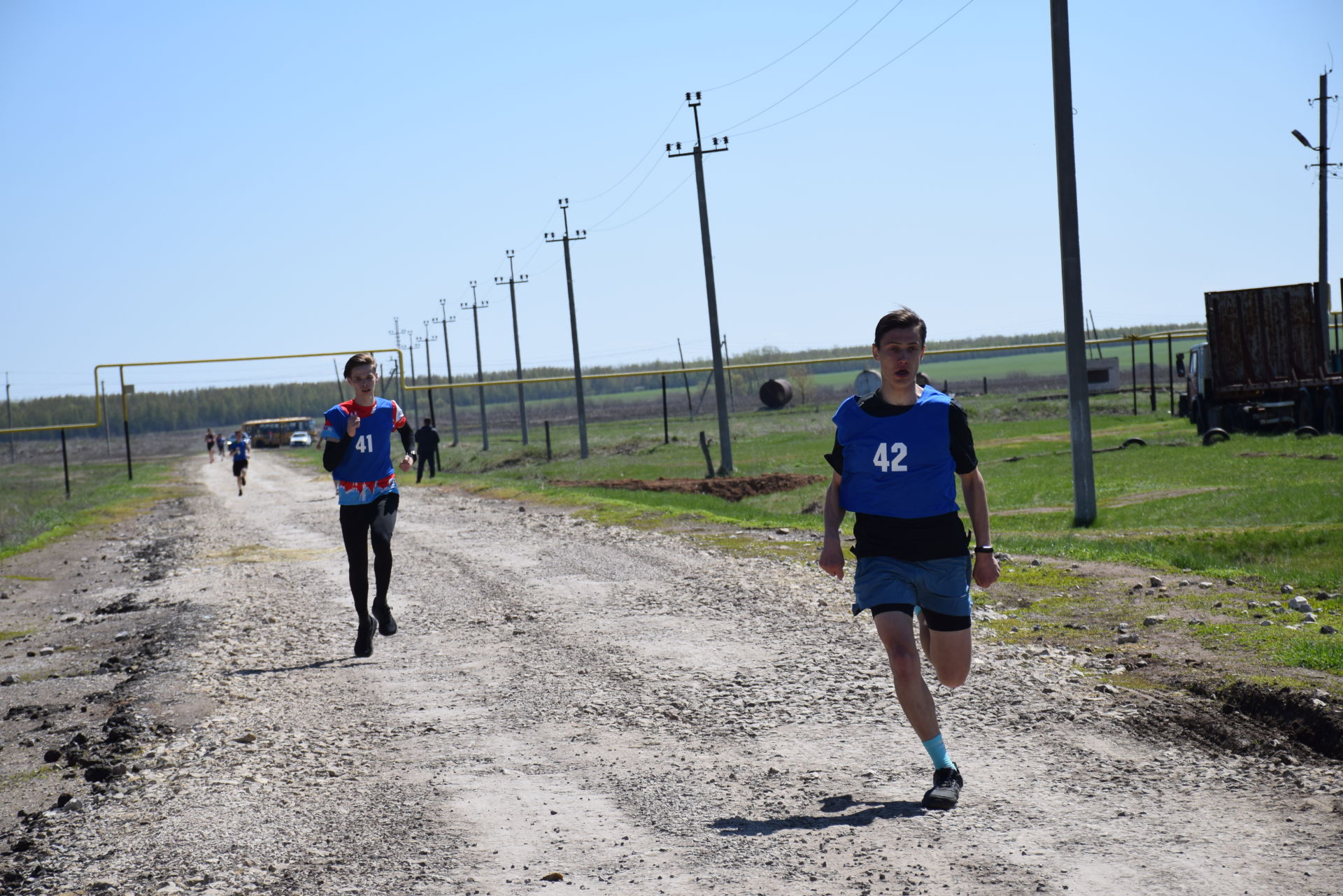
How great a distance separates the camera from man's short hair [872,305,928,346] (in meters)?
4.55

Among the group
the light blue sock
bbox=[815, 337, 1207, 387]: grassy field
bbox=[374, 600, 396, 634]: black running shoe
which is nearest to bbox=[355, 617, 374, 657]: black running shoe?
bbox=[374, 600, 396, 634]: black running shoe

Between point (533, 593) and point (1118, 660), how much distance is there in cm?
511

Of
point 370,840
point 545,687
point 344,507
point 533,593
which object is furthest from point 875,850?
point 533,593

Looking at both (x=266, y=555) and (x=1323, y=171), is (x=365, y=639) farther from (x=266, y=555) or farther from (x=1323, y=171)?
(x=1323, y=171)

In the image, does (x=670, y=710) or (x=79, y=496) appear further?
(x=79, y=496)

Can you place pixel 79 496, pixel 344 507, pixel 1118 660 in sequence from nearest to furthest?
pixel 1118 660 < pixel 344 507 < pixel 79 496

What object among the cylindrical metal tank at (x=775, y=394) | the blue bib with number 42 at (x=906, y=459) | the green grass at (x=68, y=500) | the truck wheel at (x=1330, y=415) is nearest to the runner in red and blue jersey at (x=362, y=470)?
the blue bib with number 42 at (x=906, y=459)

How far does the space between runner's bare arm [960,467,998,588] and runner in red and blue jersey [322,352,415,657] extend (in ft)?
14.2

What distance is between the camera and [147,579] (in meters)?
13.3

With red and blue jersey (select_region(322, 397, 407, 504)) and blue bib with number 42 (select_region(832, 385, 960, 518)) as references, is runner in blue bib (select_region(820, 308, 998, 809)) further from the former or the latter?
red and blue jersey (select_region(322, 397, 407, 504))

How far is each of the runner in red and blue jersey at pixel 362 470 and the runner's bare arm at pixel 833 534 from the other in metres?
3.89

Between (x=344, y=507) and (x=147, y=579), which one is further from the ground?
(x=344, y=507)

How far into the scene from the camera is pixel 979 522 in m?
4.78

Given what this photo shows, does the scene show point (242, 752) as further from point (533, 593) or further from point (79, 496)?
point (79, 496)
